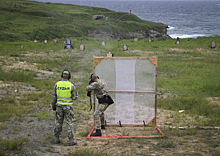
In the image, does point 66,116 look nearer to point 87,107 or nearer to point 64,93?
point 64,93

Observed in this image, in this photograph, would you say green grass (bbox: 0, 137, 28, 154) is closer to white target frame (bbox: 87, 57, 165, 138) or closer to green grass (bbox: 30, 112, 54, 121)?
green grass (bbox: 30, 112, 54, 121)

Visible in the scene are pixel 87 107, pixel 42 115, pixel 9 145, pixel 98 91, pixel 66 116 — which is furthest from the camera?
pixel 87 107

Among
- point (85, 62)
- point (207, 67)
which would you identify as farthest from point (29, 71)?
point (207, 67)

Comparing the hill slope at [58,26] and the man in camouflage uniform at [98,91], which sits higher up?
the hill slope at [58,26]

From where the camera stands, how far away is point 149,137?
8.37 meters

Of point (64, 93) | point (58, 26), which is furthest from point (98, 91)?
point (58, 26)

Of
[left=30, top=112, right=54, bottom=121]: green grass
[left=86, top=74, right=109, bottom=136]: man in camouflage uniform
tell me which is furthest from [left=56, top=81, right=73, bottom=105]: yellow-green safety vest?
[left=30, top=112, right=54, bottom=121]: green grass

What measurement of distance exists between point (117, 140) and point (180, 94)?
7.63 metres

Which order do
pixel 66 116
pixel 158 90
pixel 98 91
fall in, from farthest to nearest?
pixel 158 90 < pixel 98 91 < pixel 66 116

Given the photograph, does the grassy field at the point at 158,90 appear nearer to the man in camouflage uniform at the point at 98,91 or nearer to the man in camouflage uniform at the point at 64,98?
the man in camouflage uniform at the point at 98,91

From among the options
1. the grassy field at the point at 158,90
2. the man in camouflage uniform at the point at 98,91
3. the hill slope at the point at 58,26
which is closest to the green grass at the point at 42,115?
the grassy field at the point at 158,90

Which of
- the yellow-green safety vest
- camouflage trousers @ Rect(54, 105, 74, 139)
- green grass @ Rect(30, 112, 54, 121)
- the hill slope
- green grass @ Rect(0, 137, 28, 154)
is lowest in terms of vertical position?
green grass @ Rect(0, 137, 28, 154)

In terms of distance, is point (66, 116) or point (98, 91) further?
point (98, 91)

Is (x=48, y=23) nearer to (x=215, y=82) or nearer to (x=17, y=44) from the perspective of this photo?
(x=17, y=44)
